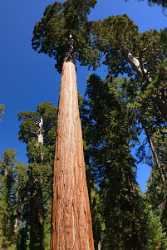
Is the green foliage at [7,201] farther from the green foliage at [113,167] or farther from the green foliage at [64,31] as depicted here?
the green foliage at [64,31]

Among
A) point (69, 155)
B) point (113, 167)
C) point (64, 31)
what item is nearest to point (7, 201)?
point (113, 167)

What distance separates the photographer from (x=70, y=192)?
18.0 ft

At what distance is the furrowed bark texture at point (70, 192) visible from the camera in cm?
486

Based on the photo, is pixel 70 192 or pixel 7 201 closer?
pixel 70 192

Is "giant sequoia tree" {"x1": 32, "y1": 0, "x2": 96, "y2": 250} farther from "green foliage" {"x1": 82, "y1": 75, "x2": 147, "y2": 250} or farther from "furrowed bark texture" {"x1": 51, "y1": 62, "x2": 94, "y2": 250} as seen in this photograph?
"green foliage" {"x1": 82, "y1": 75, "x2": 147, "y2": 250}

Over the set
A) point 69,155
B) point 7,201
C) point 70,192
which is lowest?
point 70,192

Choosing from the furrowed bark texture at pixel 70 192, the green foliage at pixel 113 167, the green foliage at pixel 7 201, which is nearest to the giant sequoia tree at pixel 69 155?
the furrowed bark texture at pixel 70 192

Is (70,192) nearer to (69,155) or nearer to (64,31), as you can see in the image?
(69,155)

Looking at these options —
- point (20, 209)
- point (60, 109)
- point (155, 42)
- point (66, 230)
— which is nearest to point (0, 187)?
point (20, 209)

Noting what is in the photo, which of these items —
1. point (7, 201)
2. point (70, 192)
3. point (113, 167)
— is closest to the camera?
point (70, 192)

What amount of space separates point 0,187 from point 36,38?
89.3 feet

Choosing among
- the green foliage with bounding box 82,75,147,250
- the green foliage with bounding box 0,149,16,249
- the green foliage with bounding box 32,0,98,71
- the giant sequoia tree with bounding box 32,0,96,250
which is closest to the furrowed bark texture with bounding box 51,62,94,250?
the giant sequoia tree with bounding box 32,0,96,250

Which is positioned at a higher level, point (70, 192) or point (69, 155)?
point (69, 155)

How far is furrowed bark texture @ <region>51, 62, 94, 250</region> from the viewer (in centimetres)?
486
